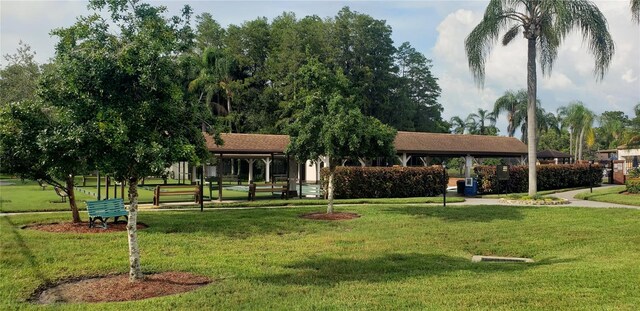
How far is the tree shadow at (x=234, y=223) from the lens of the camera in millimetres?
12281

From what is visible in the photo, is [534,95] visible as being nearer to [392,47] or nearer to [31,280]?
[31,280]

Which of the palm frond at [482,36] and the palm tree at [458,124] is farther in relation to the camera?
the palm tree at [458,124]

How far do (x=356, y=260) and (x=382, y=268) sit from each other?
0.76 metres

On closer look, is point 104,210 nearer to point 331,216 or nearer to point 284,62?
point 331,216

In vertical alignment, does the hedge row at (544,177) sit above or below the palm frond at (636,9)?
below

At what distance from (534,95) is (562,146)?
2507 inches

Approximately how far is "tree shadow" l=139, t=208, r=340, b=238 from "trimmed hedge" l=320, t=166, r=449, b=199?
718cm

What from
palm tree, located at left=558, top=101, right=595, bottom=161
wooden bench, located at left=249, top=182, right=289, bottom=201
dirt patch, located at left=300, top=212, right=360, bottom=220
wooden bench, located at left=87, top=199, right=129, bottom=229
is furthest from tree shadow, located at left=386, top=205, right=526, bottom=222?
palm tree, located at left=558, top=101, right=595, bottom=161

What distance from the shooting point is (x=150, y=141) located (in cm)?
704

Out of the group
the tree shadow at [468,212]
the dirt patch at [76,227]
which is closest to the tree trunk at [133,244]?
the dirt patch at [76,227]

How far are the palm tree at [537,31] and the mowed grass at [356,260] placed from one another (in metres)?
7.83

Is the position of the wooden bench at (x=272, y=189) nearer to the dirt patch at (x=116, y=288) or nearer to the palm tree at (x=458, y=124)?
the dirt patch at (x=116, y=288)

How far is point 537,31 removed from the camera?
2139cm

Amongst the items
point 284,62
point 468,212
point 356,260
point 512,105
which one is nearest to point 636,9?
point 468,212
